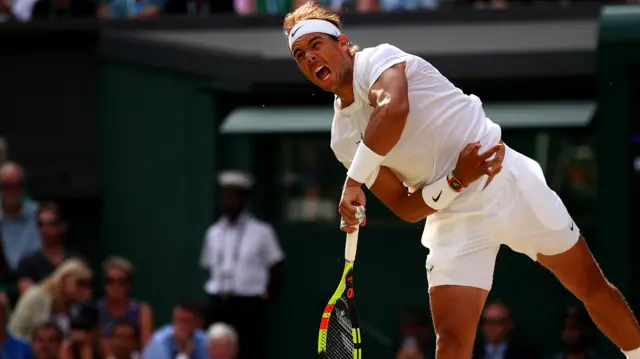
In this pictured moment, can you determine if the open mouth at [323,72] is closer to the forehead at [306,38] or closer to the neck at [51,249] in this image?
the forehead at [306,38]

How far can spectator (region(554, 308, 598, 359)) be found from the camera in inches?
427

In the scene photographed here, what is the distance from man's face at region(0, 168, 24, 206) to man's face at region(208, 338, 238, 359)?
7.58ft

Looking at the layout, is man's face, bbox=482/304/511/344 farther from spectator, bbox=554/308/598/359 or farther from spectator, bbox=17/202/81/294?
spectator, bbox=17/202/81/294

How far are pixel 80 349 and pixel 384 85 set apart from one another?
5.56 meters

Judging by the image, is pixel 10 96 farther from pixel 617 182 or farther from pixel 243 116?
pixel 617 182

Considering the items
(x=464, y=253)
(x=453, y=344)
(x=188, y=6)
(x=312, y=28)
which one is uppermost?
(x=312, y=28)

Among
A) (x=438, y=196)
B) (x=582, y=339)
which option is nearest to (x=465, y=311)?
(x=438, y=196)

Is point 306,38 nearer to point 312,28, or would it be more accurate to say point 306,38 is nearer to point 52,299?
point 312,28

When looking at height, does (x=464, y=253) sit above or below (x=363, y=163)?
below

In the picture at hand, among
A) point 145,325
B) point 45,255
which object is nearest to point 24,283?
point 45,255

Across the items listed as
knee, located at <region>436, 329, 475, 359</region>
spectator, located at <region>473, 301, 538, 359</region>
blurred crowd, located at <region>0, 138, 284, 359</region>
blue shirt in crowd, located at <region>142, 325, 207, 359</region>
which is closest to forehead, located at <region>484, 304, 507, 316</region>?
spectator, located at <region>473, 301, 538, 359</region>

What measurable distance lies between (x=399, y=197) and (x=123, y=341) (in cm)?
501

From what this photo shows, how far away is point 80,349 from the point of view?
428 inches

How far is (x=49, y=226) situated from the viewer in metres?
11.7
